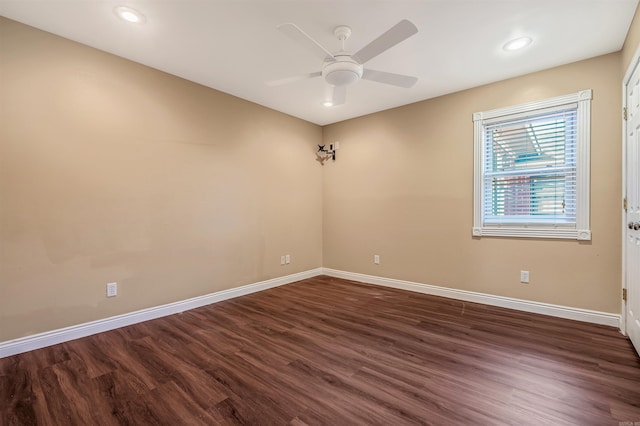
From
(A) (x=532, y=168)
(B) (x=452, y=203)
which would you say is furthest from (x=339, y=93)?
(A) (x=532, y=168)

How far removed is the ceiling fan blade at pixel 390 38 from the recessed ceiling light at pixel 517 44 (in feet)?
4.44

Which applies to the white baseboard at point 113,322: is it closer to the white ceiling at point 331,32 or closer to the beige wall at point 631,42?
the white ceiling at point 331,32

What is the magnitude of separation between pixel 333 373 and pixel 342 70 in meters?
2.30

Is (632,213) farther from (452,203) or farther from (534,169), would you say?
(452,203)

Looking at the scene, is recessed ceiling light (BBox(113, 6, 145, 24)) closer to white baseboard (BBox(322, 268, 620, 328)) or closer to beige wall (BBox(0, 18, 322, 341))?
beige wall (BBox(0, 18, 322, 341))

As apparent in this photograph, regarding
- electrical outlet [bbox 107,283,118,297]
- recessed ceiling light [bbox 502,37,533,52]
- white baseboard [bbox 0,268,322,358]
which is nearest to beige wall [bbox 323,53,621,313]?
recessed ceiling light [bbox 502,37,533,52]

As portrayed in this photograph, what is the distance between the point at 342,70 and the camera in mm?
2299

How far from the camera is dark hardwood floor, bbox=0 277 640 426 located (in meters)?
1.61

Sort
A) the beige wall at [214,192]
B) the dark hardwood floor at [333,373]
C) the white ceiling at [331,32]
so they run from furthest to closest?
the beige wall at [214,192] < the white ceiling at [331,32] < the dark hardwood floor at [333,373]

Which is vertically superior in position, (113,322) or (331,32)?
(331,32)

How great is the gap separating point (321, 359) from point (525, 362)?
152 cm

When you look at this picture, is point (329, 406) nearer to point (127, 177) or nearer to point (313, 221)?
point (127, 177)

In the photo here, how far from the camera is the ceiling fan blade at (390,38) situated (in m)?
1.80

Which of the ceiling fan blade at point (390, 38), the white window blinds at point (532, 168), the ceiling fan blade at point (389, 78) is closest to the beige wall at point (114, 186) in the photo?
the ceiling fan blade at point (389, 78)
